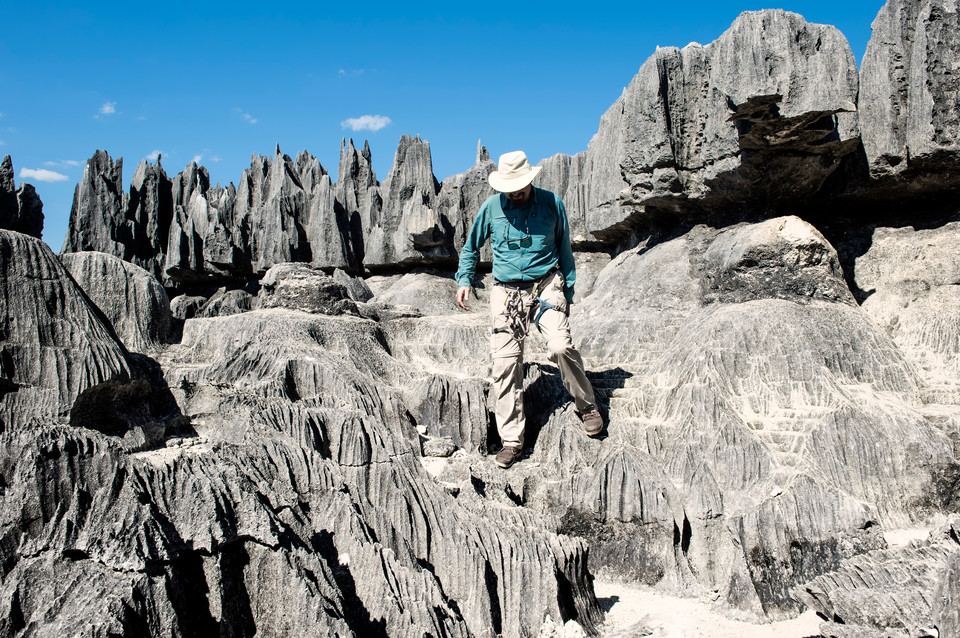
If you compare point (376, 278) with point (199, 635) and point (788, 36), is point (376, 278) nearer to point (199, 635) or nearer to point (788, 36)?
point (788, 36)

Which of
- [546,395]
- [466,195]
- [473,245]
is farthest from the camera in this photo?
[466,195]

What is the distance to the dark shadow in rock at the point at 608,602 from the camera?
14.8ft

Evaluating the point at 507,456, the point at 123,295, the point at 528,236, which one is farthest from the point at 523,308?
the point at 123,295

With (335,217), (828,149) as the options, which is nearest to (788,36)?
(828,149)

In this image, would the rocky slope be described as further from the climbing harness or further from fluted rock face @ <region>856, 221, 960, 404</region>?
the climbing harness

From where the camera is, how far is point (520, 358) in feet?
18.6

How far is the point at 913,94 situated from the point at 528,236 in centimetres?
458

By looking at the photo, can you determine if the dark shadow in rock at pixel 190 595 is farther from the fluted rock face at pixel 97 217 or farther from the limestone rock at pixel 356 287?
the fluted rock face at pixel 97 217

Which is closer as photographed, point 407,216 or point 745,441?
point 745,441

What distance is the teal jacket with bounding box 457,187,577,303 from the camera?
5.65 meters

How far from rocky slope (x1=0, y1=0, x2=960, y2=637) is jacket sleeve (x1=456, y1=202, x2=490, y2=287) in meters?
1.09

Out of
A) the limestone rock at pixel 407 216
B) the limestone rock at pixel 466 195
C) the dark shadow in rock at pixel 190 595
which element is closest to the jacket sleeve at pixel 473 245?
the dark shadow in rock at pixel 190 595

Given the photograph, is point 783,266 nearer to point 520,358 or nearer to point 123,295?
point 520,358

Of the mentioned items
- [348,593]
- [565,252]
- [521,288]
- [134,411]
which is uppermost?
[565,252]
